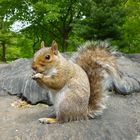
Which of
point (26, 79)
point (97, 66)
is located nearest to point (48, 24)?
point (26, 79)

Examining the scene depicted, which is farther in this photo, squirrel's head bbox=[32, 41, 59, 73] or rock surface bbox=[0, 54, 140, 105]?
rock surface bbox=[0, 54, 140, 105]

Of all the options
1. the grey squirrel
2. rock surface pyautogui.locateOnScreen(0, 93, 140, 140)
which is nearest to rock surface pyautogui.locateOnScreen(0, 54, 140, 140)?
rock surface pyautogui.locateOnScreen(0, 93, 140, 140)

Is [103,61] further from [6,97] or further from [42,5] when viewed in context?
[42,5]

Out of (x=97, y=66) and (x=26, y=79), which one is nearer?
(x=97, y=66)

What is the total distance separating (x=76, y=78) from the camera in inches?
170

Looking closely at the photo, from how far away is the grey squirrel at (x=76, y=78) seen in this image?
4.11 meters

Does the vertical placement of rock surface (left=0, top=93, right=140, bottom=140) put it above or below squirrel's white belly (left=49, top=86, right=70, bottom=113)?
below

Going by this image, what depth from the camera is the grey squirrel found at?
4.11 m

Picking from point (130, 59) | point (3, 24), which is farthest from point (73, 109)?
point (3, 24)

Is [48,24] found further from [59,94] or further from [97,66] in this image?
[59,94]

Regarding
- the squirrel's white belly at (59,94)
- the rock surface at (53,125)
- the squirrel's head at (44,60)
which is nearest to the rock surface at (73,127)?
the rock surface at (53,125)

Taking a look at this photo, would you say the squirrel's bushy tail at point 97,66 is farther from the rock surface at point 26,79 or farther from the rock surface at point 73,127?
the rock surface at point 26,79

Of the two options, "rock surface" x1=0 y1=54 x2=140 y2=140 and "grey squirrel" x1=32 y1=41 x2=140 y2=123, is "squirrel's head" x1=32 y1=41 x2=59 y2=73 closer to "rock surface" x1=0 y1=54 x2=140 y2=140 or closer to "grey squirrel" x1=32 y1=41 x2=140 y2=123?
"grey squirrel" x1=32 y1=41 x2=140 y2=123

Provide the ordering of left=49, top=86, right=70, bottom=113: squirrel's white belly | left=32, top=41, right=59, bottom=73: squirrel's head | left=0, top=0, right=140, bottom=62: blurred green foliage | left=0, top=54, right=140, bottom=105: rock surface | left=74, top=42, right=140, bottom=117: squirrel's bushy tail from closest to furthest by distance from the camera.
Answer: left=32, top=41, right=59, bottom=73: squirrel's head
left=49, top=86, right=70, bottom=113: squirrel's white belly
left=74, top=42, right=140, bottom=117: squirrel's bushy tail
left=0, top=54, right=140, bottom=105: rock surface
left=0, top=0, right=140, bottom=62: blurred green foliage
